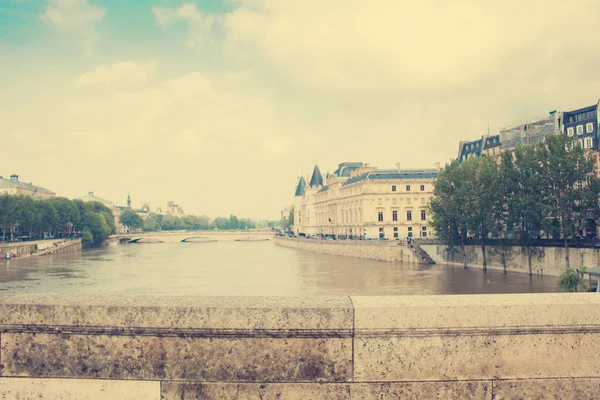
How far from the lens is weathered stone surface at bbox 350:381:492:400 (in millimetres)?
3850

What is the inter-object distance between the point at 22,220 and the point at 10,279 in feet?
162

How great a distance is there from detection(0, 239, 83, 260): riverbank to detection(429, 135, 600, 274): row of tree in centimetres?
6187

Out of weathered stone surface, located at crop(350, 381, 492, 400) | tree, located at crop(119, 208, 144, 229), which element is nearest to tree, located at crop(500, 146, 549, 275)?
weathered stone surface, located at crop(350, 381, 492, 400)

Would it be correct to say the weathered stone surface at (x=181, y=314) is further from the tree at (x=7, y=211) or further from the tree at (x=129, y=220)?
the tree at (x=129, y=220)

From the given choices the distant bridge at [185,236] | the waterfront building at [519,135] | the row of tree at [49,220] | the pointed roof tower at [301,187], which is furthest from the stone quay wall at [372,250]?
the pointed roof tower at [301,187]

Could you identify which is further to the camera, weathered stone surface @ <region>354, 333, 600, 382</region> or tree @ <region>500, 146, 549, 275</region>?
tree @ <region>500, 146, 549, 275</region>

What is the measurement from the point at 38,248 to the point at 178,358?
97.9 metres

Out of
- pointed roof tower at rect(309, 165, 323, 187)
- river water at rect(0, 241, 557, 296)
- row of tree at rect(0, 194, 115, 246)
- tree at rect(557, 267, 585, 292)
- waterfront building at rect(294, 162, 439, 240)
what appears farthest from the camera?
pointed roof tower at rect(309, 165, 323, 187)

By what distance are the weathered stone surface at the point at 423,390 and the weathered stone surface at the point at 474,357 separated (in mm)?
42

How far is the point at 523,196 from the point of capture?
51.9 meters

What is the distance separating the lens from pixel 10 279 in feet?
169

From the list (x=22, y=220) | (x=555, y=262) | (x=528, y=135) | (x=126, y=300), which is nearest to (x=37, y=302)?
(x=126, y=300)

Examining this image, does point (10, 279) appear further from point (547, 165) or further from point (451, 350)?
point (451, 350)

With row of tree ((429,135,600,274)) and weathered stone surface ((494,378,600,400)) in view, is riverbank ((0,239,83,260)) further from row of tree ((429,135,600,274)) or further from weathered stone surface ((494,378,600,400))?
weathered stone surface ((494,378,600,400))
